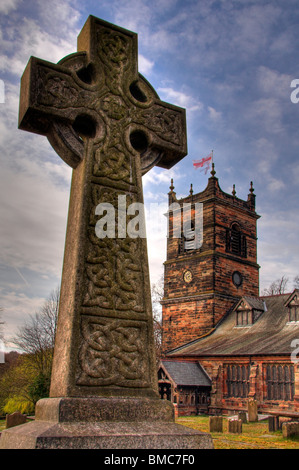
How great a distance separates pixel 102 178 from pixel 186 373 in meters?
26.4

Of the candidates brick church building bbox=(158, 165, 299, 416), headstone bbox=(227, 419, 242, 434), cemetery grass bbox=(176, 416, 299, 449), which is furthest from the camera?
brick church building bbox=(158, 165, 299, 416)

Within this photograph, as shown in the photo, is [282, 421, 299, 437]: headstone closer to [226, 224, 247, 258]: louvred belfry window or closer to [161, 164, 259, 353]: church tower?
[161, 164, 259, 353]: church tower

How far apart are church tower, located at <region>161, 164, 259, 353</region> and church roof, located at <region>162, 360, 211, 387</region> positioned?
5202 mm

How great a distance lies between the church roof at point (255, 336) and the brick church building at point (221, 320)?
0.24ft

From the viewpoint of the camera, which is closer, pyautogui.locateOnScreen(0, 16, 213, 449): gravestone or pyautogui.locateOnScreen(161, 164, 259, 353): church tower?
pyautogui.locateOnScreen(0, 16, 213, 449): gravestone

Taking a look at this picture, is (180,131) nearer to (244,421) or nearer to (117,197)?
(117,197)

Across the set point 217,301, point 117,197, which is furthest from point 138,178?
point 217,301

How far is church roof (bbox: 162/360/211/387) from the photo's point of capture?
2775 cm

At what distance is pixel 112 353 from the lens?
360cm

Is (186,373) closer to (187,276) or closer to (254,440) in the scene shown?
(187,276)

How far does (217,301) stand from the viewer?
3516cm

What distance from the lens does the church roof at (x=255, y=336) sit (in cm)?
2708

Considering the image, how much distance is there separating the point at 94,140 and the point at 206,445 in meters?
2.69

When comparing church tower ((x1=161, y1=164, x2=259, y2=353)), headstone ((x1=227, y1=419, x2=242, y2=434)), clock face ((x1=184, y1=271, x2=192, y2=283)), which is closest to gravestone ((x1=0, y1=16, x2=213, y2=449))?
headstone ((x1=227, y1=419, x2=242, y2=434))
